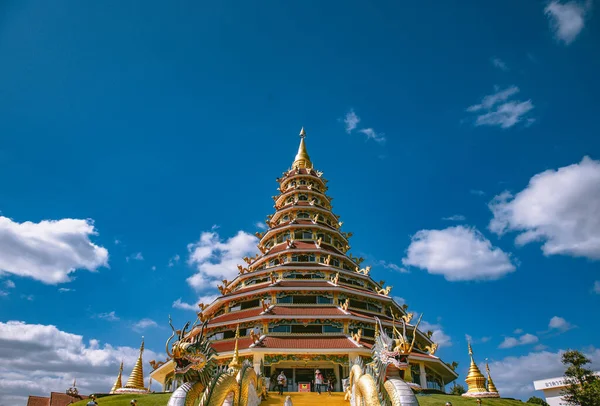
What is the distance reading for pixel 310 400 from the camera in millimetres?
17109

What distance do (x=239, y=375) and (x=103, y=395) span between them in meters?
11.5

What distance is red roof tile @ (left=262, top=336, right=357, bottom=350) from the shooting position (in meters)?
20.8

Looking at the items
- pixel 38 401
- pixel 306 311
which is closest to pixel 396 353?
A: pixel 306 311

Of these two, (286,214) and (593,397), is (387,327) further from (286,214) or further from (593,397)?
(286,214)

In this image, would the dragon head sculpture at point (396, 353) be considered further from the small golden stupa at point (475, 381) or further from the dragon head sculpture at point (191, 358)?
the small golden stupa at point (475, 381)

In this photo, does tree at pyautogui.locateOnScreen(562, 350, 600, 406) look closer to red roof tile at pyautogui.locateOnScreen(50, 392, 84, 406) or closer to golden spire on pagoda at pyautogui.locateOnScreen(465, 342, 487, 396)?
golden spire on pagoda at pyautogui.locateOnScreen(465, 342, 487, 396)

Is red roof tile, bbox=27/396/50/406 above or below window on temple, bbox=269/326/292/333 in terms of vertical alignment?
below

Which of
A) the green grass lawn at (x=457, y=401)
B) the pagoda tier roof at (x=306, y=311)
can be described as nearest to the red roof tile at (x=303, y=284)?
the pagoda tier roof at (x=306, y=311)

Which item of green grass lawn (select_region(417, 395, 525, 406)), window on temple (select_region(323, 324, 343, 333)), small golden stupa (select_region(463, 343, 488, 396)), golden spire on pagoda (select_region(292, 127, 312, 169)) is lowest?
green grass lawn (select_region(417, 395, 525, 406))

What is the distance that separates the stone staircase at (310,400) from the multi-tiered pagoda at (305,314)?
8.59 feet

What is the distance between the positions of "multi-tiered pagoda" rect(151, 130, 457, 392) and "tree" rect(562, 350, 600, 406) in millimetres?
6570

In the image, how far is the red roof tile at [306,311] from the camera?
22.9 meters

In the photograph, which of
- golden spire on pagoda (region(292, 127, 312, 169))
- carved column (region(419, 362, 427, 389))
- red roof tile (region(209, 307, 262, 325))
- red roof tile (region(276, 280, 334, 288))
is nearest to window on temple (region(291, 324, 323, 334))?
red roof tile (region(209, 307, 262, 325))

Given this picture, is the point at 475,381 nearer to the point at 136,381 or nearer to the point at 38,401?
the point at 136,381
